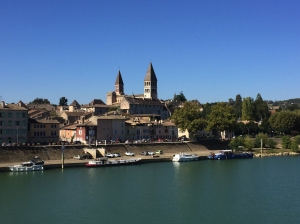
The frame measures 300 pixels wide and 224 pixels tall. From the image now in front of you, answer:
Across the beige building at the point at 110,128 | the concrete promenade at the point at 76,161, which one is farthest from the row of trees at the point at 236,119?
the beige building at the point at 110,128

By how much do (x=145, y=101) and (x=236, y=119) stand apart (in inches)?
1283

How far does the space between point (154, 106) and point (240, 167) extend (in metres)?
56.4

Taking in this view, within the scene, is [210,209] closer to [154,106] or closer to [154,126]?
[154,126]

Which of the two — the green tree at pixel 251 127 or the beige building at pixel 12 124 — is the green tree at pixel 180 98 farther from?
the beige building at pixel 12 124

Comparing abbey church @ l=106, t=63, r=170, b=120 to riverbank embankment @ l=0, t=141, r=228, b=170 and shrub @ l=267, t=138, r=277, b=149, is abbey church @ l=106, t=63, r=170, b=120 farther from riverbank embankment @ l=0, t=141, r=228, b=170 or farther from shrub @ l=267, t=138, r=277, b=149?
shrub @ l=267, t=138, r=277, b=149

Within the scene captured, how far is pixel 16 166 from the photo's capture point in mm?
54500

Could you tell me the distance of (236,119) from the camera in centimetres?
8994

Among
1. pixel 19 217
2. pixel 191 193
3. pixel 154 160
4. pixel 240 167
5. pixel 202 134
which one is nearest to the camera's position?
pixel 19 217

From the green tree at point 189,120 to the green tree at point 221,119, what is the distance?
6.42 feet

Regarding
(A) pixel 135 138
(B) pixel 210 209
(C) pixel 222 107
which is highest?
(C) pixel 222 107

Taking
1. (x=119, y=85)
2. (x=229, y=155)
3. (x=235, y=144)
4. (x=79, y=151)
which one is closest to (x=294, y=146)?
(x=235, y=144)

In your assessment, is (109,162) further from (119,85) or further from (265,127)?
(119,85)

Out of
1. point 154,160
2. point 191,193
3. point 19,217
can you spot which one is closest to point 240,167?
point 154,160

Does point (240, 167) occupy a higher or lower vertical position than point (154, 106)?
lower
